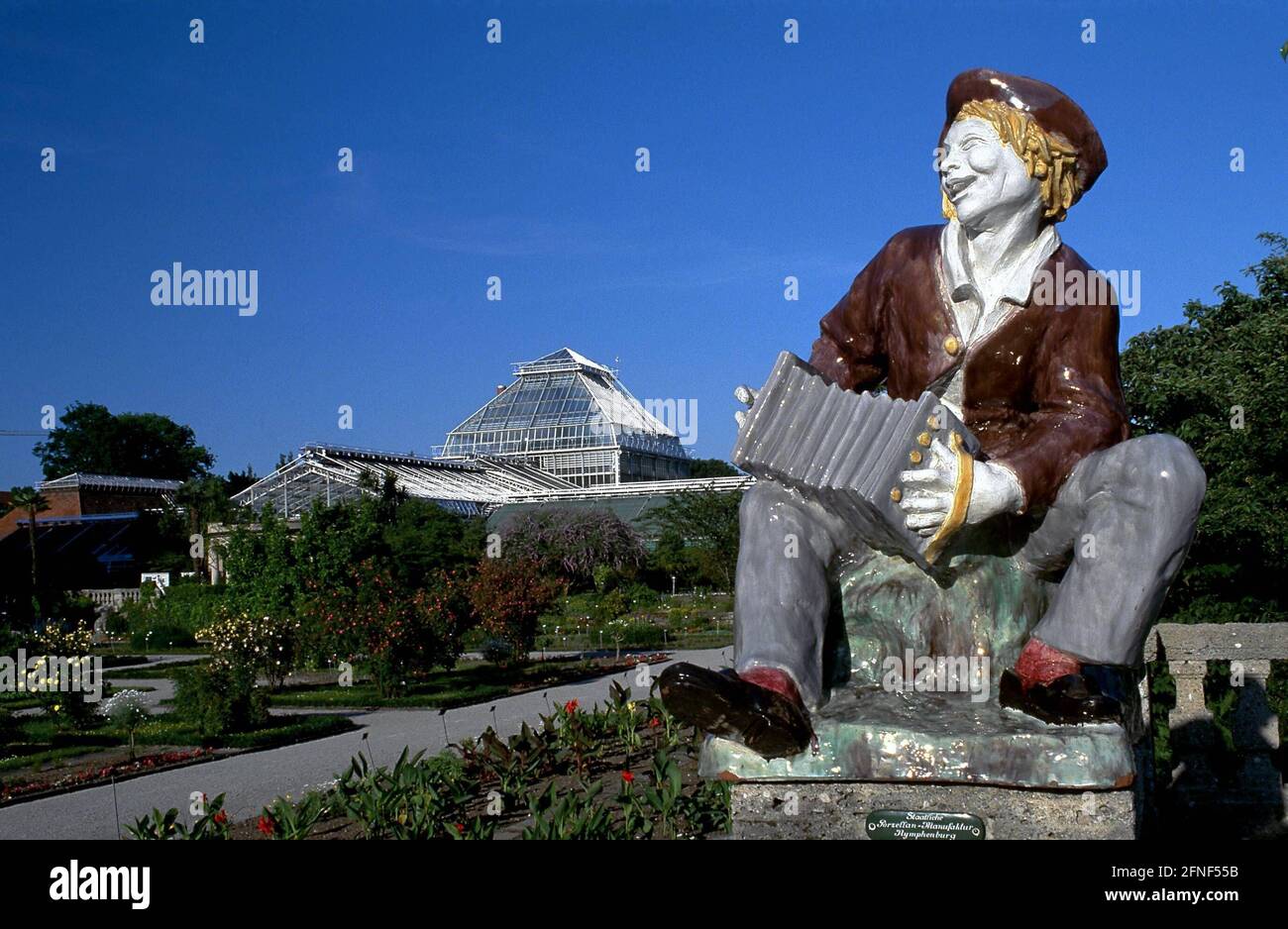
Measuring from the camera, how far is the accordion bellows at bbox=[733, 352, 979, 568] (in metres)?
3.24

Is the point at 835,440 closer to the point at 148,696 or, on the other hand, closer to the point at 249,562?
the point at 148,696

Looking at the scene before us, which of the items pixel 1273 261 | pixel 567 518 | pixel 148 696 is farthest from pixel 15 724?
pixel 567 518

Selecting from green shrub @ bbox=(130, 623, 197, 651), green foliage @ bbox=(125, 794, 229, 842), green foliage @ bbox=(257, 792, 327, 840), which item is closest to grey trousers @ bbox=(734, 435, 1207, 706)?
green foliage @ bbox=(125, 794, 229, 842)

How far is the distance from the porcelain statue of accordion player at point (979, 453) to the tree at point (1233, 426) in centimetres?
715

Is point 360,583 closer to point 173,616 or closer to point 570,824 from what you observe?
point 173,616

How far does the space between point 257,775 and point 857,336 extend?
915 cm

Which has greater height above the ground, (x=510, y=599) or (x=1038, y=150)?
(x=1038, y=150)

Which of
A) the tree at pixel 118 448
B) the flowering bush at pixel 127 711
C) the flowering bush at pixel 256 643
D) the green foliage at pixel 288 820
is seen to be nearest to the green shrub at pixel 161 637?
the flowering bush at pixel 256 643

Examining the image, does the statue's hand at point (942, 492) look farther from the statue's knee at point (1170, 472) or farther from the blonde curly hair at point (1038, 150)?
the blonde curly hair at point (1038, 150)

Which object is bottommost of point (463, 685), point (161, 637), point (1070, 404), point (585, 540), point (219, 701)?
point (463, 685)

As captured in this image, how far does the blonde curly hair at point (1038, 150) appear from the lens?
3574 mm

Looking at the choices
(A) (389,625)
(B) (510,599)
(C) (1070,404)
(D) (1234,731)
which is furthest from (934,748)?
(B) (510,599)

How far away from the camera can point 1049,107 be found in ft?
11.8
